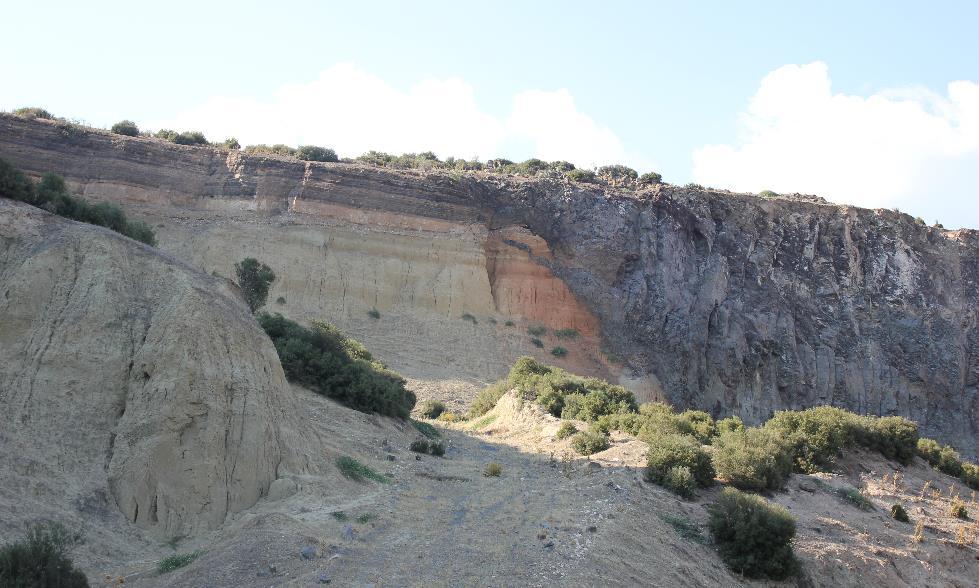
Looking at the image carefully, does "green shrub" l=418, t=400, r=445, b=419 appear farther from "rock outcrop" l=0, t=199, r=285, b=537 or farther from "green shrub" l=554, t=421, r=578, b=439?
"rock outcrop" l=0, t=199, r=285, b=537

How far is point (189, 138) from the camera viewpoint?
133 feet

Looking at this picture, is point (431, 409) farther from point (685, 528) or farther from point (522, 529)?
point (522, 529)

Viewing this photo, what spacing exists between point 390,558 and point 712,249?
3251 centimetres

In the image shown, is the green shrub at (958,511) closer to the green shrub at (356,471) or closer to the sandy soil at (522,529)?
the sandy soil at (522,529)

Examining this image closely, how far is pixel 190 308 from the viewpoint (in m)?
11.5

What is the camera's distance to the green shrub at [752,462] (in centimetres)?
1477

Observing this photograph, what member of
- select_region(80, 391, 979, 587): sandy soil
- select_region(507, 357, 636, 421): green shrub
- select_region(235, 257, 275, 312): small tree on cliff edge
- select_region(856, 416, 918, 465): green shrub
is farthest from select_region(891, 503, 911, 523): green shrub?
select_region(235, 257, 275, 312): small tree on cliff edge

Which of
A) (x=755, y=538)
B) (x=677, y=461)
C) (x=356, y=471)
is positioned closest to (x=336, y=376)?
(x=356, y=471)

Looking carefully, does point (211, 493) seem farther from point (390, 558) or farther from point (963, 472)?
point (963, 472)

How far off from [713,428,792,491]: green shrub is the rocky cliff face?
17.6 meters

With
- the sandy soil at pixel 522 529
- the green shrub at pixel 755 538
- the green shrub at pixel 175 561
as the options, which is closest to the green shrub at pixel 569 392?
the sandy soil at pixel 522 529

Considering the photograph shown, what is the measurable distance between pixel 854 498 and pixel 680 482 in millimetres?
3991

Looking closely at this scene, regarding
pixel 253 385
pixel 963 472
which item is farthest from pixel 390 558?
pixel 963 472

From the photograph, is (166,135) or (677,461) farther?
(166,135)
